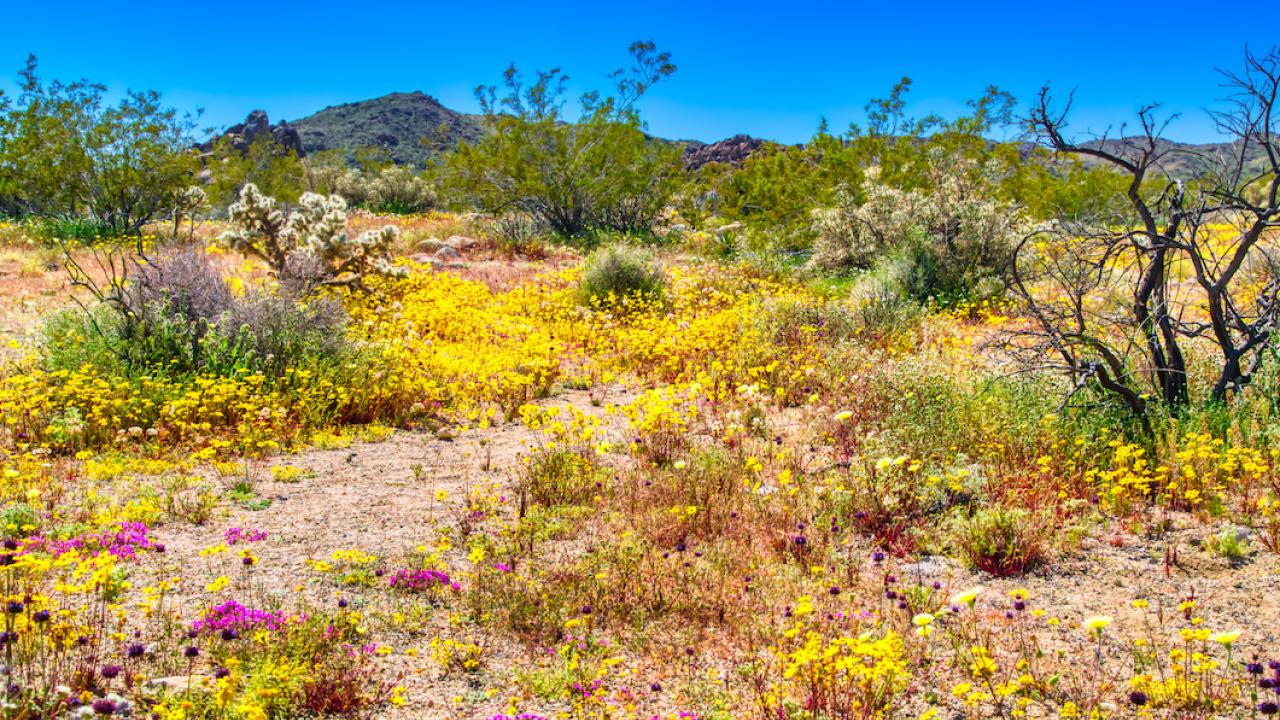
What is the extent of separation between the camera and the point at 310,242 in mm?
11969

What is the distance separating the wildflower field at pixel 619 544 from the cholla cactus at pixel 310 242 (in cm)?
295

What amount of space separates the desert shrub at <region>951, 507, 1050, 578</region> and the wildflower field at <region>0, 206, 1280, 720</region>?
2 centimetres

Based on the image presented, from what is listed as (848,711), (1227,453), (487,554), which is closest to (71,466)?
(487,554)

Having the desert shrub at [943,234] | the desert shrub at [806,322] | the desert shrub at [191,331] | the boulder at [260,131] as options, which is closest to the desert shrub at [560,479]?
the desert shrub at [191,331]

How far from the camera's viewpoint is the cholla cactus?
11.5 m

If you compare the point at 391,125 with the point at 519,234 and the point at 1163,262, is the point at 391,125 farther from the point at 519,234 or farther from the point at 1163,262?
the point at 1163,262

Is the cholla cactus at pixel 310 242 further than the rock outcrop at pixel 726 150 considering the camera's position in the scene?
No

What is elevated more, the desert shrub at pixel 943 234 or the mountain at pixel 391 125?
the mountain at pixel 391 125

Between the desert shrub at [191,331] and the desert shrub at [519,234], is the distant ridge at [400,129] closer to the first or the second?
the desert shrub at [519,234]

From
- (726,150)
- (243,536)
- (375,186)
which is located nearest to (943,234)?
(243,536)

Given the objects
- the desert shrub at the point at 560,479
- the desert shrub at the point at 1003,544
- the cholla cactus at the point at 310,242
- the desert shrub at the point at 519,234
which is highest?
the desert shrub at the point at 519,234

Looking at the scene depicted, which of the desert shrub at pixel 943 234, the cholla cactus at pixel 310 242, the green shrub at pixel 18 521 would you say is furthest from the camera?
the desert shrub at pixel 943 234

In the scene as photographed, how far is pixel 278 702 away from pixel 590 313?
8550mm

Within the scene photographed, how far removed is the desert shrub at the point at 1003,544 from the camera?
4.21 metres
